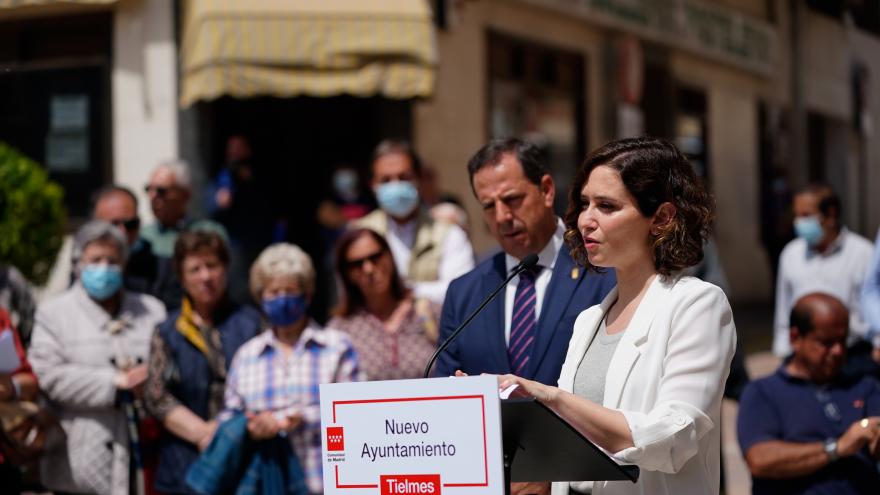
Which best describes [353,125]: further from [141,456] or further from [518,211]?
[518,211]

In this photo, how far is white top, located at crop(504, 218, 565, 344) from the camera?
17.8 ft

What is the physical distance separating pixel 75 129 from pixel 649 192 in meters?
10.9

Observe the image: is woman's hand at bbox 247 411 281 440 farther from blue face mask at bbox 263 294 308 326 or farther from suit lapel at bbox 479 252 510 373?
suit lapel at bbox 479 252 510 373

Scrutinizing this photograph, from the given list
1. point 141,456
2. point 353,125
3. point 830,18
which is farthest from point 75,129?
point 830,18

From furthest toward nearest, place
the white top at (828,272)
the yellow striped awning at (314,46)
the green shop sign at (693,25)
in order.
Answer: the green shop sign at (693,25) → the yellow striped awning at (314,46) → the white top at (828,272)

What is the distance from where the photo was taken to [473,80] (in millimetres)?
16219

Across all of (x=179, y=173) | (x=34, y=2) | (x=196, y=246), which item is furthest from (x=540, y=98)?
(x=196, y=246)

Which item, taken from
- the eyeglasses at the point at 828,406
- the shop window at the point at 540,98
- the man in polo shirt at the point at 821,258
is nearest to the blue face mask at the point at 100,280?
the eyeglasses at the point at 828,406

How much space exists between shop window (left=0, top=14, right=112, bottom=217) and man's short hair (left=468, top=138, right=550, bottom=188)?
879 centimetres

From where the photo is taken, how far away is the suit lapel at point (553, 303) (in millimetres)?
5176

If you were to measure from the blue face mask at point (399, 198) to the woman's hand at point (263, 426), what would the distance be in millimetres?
2029

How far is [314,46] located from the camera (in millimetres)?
13242

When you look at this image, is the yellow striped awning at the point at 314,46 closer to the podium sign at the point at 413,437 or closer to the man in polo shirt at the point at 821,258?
the man in polo shirt at the point at 821,258

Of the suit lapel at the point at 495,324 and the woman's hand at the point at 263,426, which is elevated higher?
the suit lapel at the point at 495,324
